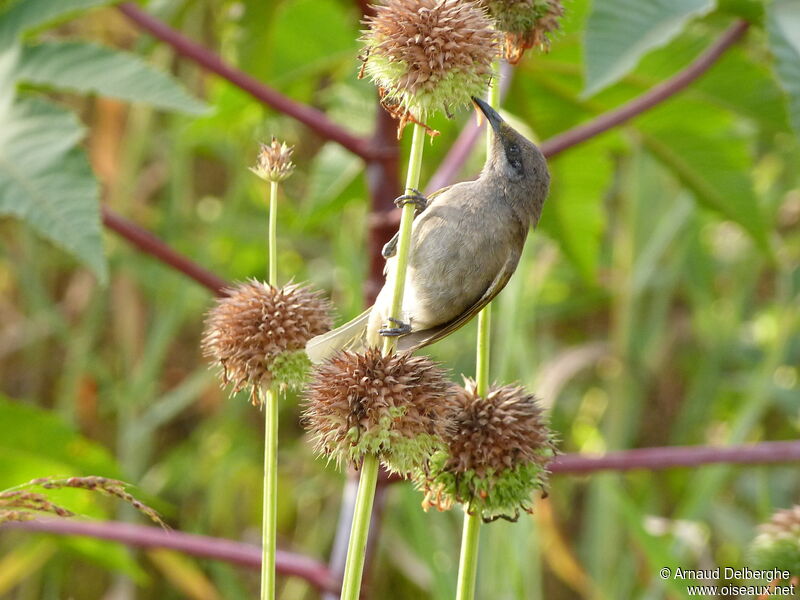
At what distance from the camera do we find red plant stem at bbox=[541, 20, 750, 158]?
1949 millimetres

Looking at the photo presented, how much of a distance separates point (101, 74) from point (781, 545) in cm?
142

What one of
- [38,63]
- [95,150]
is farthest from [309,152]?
[38,63]

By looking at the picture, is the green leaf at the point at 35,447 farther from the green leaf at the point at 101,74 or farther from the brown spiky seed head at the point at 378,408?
the brown spiky seed head at the point at 378,408

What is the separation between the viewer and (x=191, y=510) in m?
4.00

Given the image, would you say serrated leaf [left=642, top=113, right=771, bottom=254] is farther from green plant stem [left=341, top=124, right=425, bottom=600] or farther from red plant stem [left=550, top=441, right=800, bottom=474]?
green plant stem [left=341, top=124, right=425, bottom=600]

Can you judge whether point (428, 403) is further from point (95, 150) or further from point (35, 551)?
point (95, 150)

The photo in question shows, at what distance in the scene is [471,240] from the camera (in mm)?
1817

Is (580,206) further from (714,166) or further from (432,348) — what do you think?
(432,348)

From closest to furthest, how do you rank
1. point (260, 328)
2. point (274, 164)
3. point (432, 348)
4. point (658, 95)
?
point (274, 164) → point (260, 328) → point (658, 95) → point (432, 348)

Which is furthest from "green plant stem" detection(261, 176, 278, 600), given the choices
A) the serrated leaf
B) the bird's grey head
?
the serrated leaf

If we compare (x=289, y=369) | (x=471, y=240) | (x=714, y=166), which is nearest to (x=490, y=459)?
(x=289, y=369)

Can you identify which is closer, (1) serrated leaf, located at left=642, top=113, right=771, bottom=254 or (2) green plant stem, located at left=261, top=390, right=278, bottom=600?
(2) green plant stem, located at left=261, top=390, right=278, bottom=600

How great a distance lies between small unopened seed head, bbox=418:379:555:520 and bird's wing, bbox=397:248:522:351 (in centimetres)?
60

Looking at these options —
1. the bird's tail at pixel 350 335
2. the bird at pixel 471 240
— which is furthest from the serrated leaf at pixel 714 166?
the bird's tail at pixel 350 335
